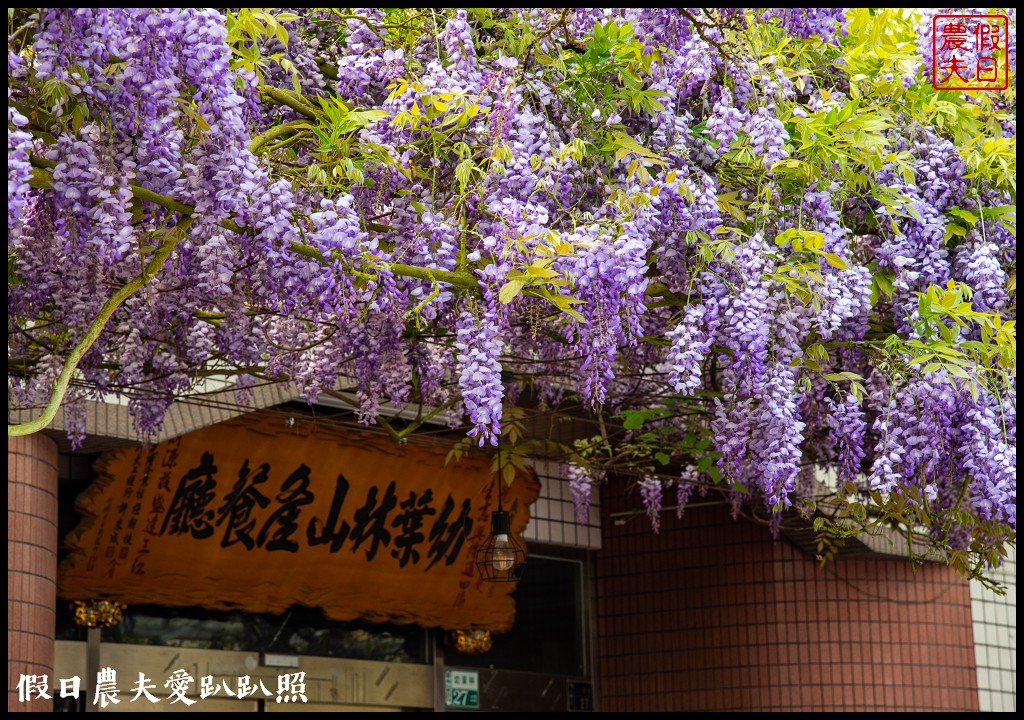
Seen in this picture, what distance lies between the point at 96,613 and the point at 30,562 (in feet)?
4.55

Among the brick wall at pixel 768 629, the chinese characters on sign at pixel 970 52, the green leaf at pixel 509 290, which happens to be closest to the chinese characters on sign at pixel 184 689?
the brick wall at pixel 768 629

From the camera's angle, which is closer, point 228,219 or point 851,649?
point 228,219

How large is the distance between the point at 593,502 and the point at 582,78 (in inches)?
225

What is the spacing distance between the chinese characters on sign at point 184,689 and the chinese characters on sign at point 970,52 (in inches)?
164

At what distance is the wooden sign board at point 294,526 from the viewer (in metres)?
6.58

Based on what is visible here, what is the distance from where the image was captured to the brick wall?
8430mm

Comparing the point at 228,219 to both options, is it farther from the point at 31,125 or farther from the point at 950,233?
the point at 950,233

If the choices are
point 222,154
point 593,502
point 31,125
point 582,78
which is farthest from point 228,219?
point 593,502

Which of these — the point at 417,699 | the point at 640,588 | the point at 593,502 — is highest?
the point at 593,502

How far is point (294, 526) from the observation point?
725 centimetres

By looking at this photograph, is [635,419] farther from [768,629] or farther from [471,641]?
[768,629]

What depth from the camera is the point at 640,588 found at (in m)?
8.96

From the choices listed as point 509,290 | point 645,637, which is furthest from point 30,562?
point 645,637

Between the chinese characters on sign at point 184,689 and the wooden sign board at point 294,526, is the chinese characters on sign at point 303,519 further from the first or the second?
the chinese characters on sign at point 184,689
